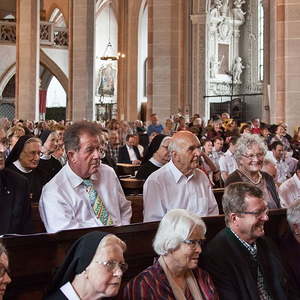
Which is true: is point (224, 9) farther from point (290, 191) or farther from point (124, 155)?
point (290, 191)

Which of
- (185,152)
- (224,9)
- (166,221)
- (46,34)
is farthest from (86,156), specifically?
(46,34)

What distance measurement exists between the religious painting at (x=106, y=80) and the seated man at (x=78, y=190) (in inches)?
1382

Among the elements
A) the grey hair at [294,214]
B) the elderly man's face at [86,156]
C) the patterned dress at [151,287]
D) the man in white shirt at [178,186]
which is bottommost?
the patterned dress at [151,287]

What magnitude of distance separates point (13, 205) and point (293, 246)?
207 cm

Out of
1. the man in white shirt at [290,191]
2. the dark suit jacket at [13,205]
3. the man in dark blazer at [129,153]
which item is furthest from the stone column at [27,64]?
the dark suit jacket at [13,205]

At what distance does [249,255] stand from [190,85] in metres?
22.0

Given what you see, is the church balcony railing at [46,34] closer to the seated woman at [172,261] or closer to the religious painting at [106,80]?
the religious painting at [106,80]

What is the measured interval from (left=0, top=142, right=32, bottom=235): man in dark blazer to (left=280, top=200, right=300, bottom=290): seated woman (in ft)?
6.25

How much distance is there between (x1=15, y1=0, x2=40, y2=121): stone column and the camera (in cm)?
2503

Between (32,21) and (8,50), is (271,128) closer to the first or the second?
(32,21)

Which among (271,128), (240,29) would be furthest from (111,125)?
(240,29)

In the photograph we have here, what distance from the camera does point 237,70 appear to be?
3328 cm

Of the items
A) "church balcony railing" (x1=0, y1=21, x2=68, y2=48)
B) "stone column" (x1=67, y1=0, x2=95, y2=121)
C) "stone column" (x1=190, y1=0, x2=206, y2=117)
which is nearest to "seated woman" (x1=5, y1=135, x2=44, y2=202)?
"stone column" (x1=67, y1=0, x2=95, y2=121)

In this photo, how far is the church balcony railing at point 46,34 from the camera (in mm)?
32781
